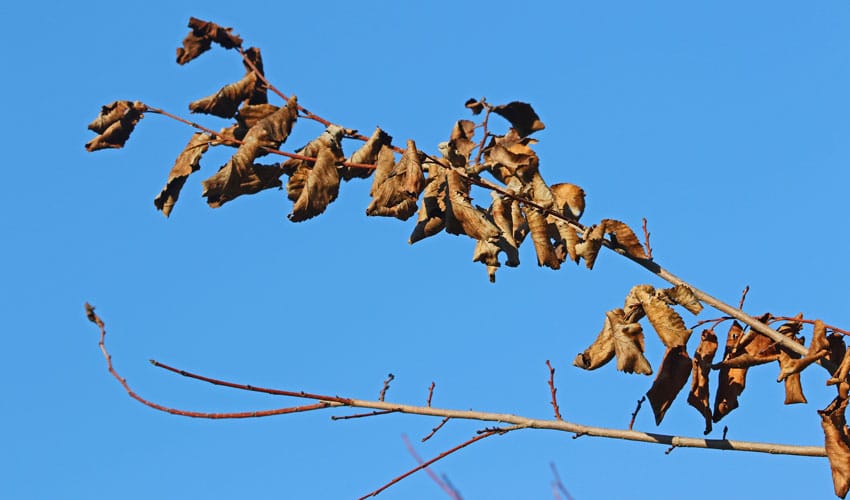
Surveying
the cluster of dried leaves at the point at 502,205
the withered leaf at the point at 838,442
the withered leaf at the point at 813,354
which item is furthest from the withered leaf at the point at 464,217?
the withered leaf at the point at 838,442

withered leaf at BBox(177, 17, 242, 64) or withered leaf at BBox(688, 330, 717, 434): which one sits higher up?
withered leaf at BBox(177, 17, 242, 64)

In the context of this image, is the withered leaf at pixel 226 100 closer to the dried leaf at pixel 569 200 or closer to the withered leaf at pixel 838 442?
Answer: the dried leaf at pixel 569 200

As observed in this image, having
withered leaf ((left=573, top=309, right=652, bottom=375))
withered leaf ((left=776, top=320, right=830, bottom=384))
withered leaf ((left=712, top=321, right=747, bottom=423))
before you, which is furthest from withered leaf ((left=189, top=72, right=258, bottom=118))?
withered leaf ((left=776, top=320, right=830, bottom=384))

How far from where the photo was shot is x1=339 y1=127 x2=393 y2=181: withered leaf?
4094mm

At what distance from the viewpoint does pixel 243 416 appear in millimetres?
3238

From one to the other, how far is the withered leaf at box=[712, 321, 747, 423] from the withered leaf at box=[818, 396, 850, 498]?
0.30m

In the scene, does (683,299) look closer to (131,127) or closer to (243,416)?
(243,416)

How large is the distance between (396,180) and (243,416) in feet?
Answer: 3.55

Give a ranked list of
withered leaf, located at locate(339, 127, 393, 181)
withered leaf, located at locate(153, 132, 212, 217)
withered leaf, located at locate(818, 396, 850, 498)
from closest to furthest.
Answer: withered leaf, located at locate(818, 396, 850, 498) < withered leaf, located at locate(339, 127, 393, 181) < withered leaf, located at locate(153, 132, 212, 217)

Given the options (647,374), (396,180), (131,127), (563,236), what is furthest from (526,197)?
(131,127)

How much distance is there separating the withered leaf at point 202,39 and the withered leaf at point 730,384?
2.20 meters

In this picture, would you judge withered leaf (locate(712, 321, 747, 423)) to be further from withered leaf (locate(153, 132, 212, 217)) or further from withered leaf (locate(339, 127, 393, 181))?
withered leaf (locate(153, 132, 212, 217))

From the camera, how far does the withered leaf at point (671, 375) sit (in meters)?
3.78

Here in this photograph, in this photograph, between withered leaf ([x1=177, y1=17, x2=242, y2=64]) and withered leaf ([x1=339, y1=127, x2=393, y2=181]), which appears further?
withered leaf ([x1=177, y1=17, x2=242, y2=64])
